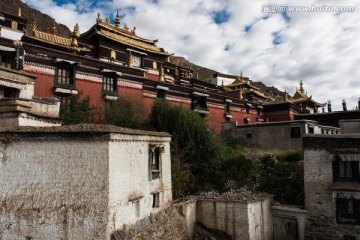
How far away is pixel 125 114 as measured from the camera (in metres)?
17.4

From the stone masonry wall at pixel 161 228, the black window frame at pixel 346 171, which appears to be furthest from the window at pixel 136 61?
the black window frame at pixel 346 171

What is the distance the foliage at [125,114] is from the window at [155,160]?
4688 mm

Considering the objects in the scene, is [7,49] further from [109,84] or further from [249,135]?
[249,135]

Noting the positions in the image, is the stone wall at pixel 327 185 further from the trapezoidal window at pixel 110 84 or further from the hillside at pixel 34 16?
the hillside at pixel 34 16

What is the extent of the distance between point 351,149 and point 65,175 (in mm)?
12623

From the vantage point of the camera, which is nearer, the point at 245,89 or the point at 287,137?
the point at 287,137

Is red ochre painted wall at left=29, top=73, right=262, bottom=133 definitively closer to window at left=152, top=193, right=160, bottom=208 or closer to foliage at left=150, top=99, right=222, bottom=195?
foliage at left=150, top=99, right=222, bottom=195

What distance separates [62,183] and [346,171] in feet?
41.4

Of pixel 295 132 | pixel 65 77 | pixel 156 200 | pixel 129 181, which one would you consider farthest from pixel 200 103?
pixel 129 181

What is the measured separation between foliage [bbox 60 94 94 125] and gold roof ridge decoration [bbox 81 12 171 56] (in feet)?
32.9

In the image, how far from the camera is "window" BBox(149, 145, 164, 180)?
11680 mm

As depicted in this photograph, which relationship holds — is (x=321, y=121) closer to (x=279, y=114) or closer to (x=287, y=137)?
(x=279, y=114)

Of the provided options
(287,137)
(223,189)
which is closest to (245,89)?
(287,137)

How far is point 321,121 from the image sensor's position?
99.2 feet
